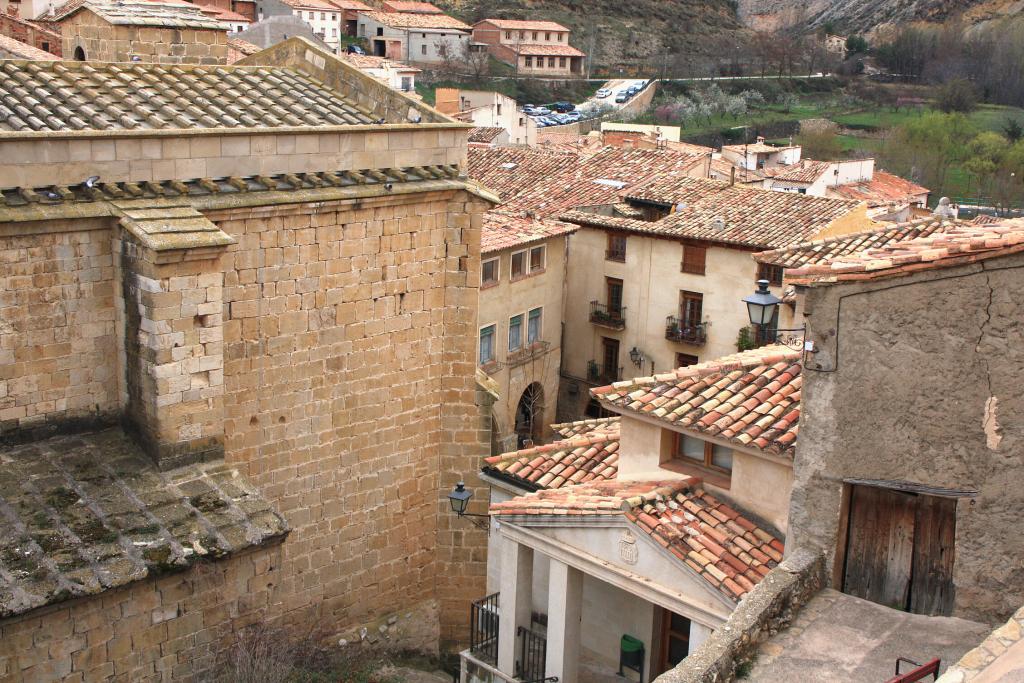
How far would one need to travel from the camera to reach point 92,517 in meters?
10.7

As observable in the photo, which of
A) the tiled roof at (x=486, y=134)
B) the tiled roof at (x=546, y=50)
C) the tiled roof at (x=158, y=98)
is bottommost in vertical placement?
the tiled roof at (x=486, y=134)

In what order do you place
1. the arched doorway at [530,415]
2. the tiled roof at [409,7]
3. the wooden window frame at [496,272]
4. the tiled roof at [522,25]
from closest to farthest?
the wooden window frame at [496,272]
the arched doorway at [530,415]
the tiled roof at [522,25]
the tiled roof at [409,7]

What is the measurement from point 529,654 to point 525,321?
16.7 m

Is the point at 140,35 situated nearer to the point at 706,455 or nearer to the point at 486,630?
the point at 486,630

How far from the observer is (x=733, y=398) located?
401 inches

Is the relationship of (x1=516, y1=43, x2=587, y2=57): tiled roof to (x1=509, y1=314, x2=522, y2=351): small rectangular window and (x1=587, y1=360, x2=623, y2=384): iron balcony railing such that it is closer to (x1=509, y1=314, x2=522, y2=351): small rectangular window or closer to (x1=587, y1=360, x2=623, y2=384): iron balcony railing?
(x1=587, y1=360, x2=623, y2=384): iron balcony railing

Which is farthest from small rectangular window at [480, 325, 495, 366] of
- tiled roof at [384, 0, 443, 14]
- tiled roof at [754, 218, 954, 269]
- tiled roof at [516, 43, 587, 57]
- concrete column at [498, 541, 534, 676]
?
tiled roof at [384, 0, 443, 14]

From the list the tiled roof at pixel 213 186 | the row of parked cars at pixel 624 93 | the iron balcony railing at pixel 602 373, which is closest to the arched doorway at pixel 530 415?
the iron balcony railing at pixel 602 373

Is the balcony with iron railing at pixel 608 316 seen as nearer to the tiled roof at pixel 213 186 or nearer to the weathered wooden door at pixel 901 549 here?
the tiled roof at pixel 213 186

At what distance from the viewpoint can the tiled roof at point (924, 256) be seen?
24.7 ft

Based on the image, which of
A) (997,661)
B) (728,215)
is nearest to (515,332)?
(728,215)

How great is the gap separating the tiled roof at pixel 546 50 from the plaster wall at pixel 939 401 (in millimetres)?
87565

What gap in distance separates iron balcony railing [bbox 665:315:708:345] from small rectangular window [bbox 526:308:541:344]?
3.08m

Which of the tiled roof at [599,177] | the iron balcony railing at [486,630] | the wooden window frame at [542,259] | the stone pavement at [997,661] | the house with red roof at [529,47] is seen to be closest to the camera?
the stone pavement at [997,661]
